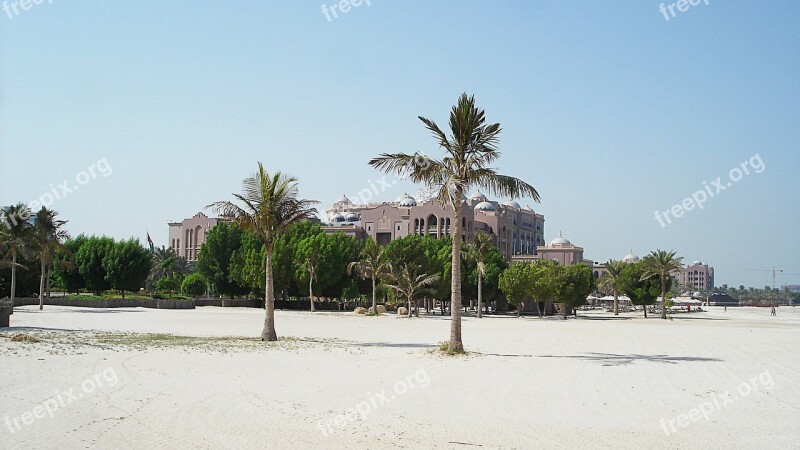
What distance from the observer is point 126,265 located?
77.7 meters

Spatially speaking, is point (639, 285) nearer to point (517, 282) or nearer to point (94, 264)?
point (517, 282)

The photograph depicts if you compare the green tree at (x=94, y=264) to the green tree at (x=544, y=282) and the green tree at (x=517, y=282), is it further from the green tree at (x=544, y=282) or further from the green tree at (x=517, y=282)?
the green tree at (x=544, y=282)

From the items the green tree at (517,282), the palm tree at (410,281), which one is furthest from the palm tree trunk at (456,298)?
the green tree at (517,282)

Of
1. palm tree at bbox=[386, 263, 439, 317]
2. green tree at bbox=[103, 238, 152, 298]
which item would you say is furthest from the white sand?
green tree at bbox=[103, 238, 152, 298]

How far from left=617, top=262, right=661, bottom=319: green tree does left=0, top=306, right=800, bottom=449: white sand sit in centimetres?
6865

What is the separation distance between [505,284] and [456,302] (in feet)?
173

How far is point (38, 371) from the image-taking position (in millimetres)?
16203

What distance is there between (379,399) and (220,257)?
73.0 metres

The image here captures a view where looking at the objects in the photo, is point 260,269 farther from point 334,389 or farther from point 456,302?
point 334,389

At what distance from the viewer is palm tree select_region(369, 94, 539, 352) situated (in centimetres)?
2525

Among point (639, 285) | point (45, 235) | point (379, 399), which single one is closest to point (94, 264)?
point (45, 235)

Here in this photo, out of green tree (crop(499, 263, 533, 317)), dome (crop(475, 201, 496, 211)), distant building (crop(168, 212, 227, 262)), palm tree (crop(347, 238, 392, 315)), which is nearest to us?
palm tree (crop(347, 238, 392, 315))

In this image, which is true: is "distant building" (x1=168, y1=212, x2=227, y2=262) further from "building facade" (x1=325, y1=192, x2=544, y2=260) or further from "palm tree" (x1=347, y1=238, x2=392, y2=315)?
"palm tree" (x1=347, y1=238, x2=392, y2=315)

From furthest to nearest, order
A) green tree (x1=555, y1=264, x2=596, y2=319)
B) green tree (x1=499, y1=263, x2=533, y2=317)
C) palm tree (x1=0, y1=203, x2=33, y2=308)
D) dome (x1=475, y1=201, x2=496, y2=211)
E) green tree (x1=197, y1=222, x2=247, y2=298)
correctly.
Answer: dome (x1=475, y1=201, x2=496, y2=211)
green tree (x1=197, y1=222, x2=247, y2=298)
green tree (x1=555, y1=264, x2=596, y2=319)
green tree (x1=499, y1=263, x2=533, y2=317)
palm tree (x1=0, y1=203, x2=33, y2=308)
